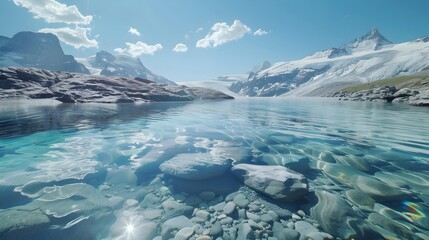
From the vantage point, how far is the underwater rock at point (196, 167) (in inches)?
282

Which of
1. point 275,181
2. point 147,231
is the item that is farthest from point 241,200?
point 147,231

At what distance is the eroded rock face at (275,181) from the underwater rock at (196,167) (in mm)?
633

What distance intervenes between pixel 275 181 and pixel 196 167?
8.72ft

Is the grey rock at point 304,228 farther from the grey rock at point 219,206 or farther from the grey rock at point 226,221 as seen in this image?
the grey rock at point 219,206

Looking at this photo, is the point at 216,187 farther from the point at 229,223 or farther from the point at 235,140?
the point at 235,140

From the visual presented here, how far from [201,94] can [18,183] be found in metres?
107

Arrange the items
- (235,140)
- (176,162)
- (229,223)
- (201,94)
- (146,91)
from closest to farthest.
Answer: (229,223) → (176,162) → (235,140) → (146,91) → (201,94)

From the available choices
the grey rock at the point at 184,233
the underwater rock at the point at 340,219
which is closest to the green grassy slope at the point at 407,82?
the underwater rock at the point at 340,219

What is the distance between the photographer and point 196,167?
7.41 m

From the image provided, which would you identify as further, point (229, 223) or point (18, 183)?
point (18, 183)

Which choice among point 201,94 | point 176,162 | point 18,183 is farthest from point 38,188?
point 201,94

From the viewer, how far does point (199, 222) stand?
4977 millimetres

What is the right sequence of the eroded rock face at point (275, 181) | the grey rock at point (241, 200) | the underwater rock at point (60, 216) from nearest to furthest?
the underwater rock at point (60, 216)
the grey rock at point (241, 200)
the eroded rock face at point (275, 181)

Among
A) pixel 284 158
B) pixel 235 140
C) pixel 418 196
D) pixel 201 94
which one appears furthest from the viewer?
pixel 201 94
